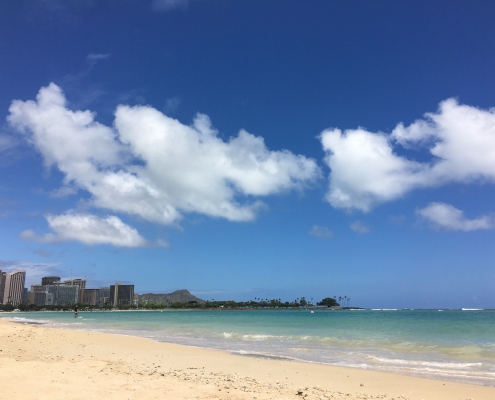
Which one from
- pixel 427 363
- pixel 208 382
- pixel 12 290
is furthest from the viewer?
pixel 12 290

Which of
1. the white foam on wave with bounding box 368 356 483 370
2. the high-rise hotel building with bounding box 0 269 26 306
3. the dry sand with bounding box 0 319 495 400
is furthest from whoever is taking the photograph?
the high-rise hotel building with bounding box 0 269 26 306

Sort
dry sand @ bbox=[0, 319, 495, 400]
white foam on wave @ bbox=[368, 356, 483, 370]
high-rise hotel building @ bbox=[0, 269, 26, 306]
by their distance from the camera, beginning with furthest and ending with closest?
high-rise hotel building @ bbox=[0, 269, 26, 306]
white foam on wave @ bbox=[368, 356, 483, 370]
dry sand @ bbox=[0, 319, 495, 400]

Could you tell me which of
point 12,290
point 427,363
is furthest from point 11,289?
point 427,363

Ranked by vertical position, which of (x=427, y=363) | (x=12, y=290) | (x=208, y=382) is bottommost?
(x=12, y=290)

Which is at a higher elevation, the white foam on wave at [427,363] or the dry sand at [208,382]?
the dry sand at [208,382]

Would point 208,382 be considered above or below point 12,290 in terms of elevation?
above

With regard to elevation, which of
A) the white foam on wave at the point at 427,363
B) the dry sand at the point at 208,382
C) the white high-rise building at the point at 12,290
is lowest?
the white high-rise building at the point at 12,290

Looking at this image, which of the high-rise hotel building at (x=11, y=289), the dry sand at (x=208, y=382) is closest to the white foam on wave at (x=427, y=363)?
the dry sand at (x=208, y=382)

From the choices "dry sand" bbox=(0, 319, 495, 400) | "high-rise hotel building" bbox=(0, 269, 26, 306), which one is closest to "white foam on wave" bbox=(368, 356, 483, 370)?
"dry sand" bbox=(0, 319, 495, 400)

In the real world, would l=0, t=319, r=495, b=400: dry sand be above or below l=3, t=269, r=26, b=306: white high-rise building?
above

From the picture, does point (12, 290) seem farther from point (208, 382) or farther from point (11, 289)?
point (208, 382)

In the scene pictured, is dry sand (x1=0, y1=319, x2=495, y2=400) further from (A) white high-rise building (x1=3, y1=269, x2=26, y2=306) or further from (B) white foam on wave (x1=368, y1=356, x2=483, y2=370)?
(A) white high-rise building (x1=3, y1=269, x2=26, y2=306)

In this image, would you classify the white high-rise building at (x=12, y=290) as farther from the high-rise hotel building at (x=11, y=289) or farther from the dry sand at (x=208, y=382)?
the dry sand at (x=208, y=382)

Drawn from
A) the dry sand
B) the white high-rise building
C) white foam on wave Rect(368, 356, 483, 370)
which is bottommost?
the white high-rise building
